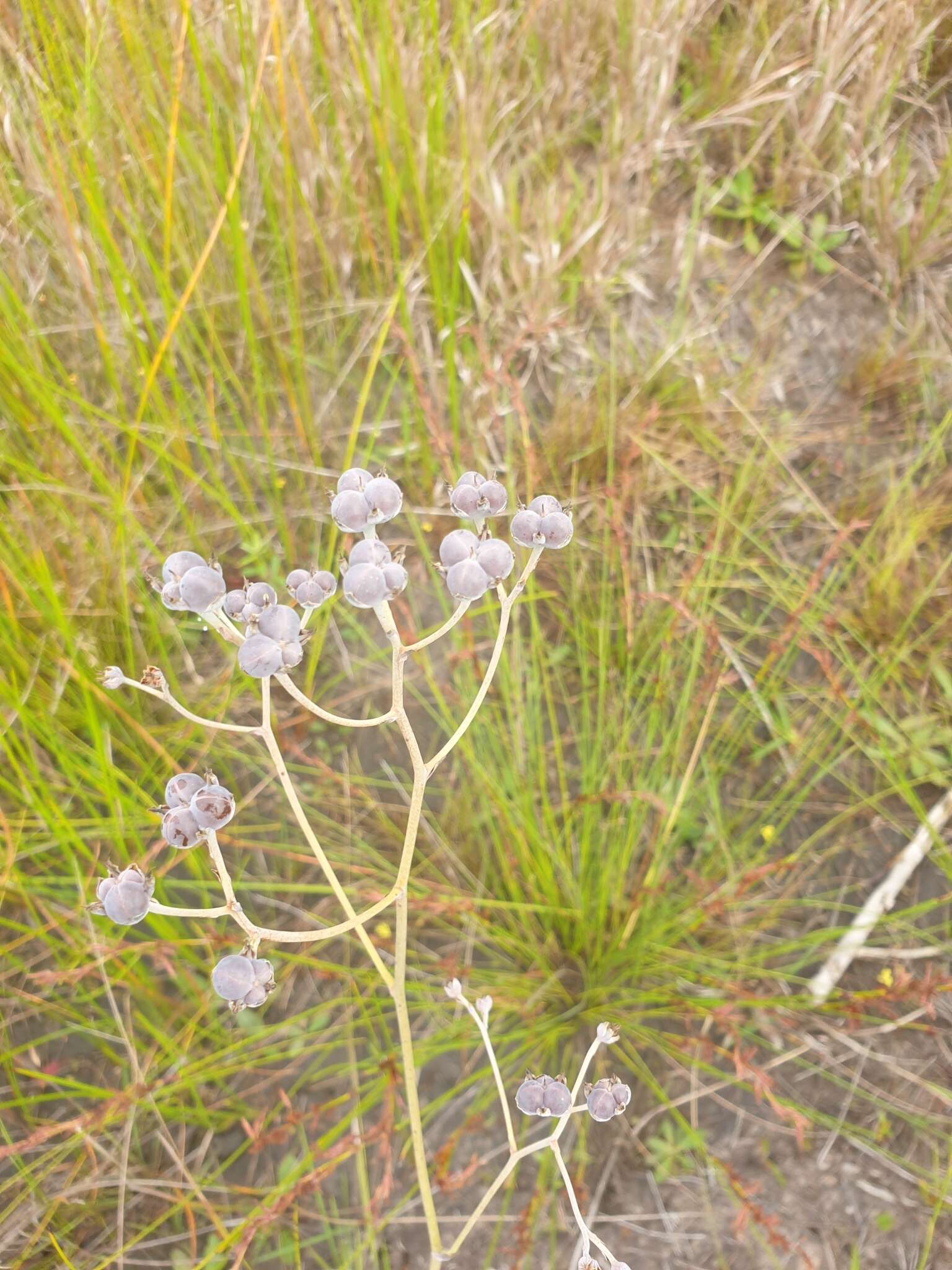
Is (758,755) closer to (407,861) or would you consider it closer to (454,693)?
(454,693)

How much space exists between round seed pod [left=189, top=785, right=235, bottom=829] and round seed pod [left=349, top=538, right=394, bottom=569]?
244 millimetres

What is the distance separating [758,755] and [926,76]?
1.93m

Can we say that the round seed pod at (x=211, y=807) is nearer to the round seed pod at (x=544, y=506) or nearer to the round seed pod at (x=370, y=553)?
the round seed pod at (x=370, y=553)

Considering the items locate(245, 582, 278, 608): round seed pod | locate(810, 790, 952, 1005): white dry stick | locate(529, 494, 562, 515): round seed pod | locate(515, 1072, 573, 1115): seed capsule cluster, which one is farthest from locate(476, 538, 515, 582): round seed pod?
locate(810, 790, 952, 1005): white dry stick

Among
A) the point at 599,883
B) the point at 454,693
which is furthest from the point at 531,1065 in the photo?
the point at 454,693

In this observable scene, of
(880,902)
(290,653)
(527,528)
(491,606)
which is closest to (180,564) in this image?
(290,653)

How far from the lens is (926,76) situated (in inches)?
88.2

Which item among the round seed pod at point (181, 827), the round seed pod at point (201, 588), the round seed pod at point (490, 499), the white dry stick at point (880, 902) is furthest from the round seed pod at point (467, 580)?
the white dry stick at point (880, 902)

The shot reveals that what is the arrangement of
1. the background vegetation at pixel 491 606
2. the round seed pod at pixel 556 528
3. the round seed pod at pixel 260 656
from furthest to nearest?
the background vegetation at pixel 491 606, the round seed pod at pixel 556 528, the round seed pod at pixel 260 656

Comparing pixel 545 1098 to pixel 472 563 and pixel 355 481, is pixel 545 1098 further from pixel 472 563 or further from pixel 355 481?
pixel 355 481

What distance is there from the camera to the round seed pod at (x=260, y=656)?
748 millimetres

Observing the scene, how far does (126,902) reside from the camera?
0.75 metres

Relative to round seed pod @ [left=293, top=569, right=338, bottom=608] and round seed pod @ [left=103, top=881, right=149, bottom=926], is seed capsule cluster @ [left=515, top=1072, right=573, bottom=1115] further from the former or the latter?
round seed pod @ [left=293, top=569, right=338, bottom=608]

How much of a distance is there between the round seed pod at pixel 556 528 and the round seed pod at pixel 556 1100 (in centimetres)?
57
